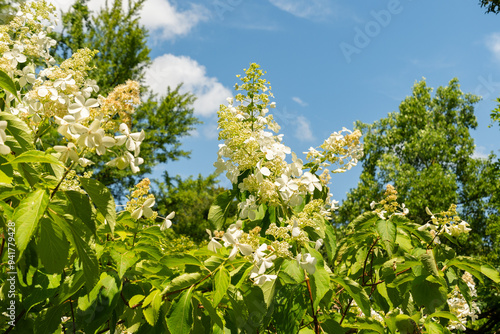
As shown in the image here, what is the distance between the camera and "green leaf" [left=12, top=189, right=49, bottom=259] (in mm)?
981

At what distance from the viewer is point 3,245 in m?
1.59

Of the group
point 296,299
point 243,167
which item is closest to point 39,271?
point 243,167

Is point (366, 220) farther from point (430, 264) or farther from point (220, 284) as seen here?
point (220, 284)

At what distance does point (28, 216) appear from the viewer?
100cm

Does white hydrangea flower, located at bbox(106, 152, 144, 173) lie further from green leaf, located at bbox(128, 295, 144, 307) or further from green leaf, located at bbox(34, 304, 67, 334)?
green leaf, located at bbox(34, 304, 67, 334)

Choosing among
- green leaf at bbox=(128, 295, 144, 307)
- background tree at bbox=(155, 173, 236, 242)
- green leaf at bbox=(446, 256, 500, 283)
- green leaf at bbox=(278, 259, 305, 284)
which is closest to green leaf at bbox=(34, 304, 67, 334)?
green leaf at bbox=(128, 295, 144, 307)

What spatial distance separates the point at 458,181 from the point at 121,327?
761 inches

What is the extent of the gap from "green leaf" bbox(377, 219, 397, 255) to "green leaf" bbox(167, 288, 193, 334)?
991mm

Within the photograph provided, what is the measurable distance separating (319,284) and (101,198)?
2.60ft

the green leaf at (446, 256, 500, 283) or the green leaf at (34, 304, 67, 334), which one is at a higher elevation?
the green leaf at (446, 256, 500, 283)

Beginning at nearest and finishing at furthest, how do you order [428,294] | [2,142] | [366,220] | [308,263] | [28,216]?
[28,216]
[2,142]
[308,263]
[428,294]
[366,220]

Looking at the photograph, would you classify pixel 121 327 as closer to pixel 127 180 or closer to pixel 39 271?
pixel 39 271

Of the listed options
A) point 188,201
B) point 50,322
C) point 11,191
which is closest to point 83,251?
point 11,191

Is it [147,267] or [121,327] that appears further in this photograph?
[121,327]
